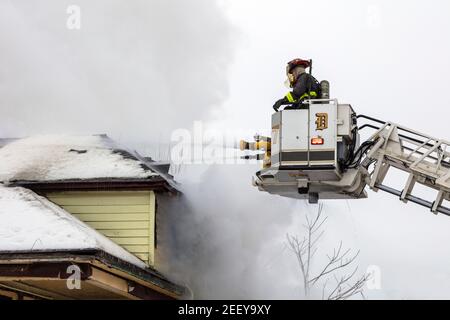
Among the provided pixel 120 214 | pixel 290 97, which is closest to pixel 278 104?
pixel 290 97

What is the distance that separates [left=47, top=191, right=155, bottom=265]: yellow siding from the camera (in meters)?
12.9

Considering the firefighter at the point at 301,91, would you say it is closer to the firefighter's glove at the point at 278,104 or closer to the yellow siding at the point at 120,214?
the firefighter's glove at the point at 278,104

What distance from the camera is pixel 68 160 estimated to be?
45.3ft

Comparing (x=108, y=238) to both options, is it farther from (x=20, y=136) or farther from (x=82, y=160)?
(x=20, y=136)

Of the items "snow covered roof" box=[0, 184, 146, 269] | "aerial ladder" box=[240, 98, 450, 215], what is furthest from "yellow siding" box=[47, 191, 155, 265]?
"aerial ladder" box=[240, 98, 450, 215]

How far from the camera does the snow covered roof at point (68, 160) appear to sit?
13.1 m

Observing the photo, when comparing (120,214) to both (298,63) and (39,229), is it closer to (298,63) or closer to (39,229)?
(39,229)

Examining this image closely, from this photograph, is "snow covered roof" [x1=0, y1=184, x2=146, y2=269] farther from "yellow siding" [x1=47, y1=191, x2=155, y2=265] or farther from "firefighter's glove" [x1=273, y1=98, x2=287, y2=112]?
"firefighter's glove" [x1=273, y1=98, x2=287, y2=112]

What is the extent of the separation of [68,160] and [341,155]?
18.7 feet

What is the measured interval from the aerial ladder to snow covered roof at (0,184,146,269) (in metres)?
2.68

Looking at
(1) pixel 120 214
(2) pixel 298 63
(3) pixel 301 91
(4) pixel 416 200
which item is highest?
(2) pixel 298 63

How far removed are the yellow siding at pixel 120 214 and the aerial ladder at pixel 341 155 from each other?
3.18 meters

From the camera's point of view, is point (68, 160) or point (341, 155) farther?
point (68, 160)
